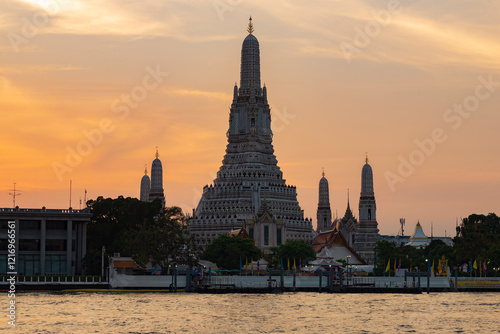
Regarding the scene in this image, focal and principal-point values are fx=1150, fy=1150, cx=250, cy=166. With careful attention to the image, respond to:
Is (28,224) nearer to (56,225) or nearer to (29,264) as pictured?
(56,225)

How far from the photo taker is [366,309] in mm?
112500

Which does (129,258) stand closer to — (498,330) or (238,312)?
(238,312)

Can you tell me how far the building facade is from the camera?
472ft

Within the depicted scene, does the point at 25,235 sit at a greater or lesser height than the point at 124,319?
greater

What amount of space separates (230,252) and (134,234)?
28641mm

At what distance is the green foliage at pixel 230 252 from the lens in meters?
172

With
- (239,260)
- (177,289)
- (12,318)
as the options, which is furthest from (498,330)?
(239,260)

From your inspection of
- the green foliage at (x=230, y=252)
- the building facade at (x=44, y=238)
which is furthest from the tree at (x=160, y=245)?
the green foliage at (x=230, y=252)

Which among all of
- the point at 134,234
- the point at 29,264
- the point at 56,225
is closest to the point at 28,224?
the point at 56,225

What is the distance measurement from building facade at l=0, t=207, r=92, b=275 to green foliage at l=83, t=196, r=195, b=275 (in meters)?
2.84

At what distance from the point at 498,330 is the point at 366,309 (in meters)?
20.8

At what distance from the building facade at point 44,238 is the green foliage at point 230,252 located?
2909 centimetres

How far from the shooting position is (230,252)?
566ft

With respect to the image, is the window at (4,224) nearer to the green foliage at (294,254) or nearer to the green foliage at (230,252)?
the green foliage at (230,252)
